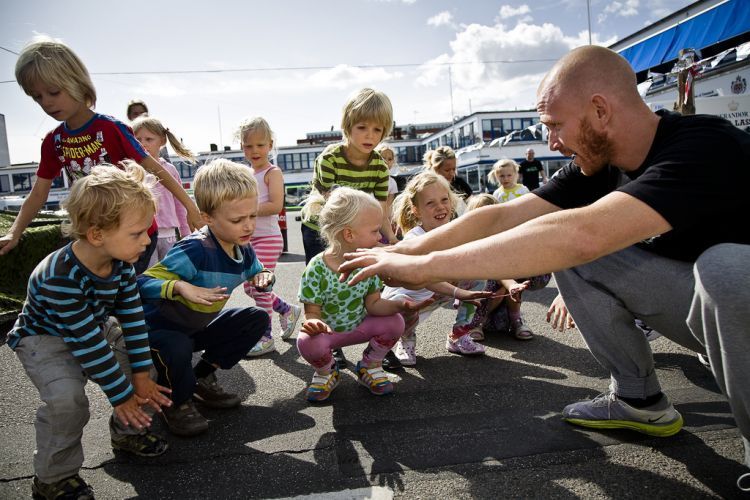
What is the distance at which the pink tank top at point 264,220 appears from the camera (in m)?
3.84

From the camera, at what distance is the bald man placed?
1.52 m

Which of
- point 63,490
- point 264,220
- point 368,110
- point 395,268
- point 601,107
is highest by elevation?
point 368,110

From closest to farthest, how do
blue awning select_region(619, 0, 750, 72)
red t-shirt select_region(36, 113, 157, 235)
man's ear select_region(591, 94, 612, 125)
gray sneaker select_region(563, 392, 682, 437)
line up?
man's ear select_region(591, 94, 612, 125) < gray sneaker select_region(563, 392, 682, 437) < red t-shirt select_region(36, 113, 157, 235) < blue awning select_region(619, 0, 750, 72)

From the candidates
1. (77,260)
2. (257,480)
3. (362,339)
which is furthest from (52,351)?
(362,339)

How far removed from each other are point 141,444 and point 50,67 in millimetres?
1908

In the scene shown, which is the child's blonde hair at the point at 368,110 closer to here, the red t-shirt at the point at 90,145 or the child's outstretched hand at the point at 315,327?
the red t-shirt at the point at 90,145

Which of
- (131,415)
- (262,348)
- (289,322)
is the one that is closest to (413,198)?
(289,322)

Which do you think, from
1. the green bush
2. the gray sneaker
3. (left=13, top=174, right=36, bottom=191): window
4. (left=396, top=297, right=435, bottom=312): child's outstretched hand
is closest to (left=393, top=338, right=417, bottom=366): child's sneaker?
(left=396, top=297, right=435, bottom=312): child's outstretched hand

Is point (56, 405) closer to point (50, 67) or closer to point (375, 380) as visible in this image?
point (375, 380)

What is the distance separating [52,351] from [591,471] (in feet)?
6.60

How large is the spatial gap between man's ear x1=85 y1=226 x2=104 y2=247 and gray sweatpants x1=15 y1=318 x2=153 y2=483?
1.29ft

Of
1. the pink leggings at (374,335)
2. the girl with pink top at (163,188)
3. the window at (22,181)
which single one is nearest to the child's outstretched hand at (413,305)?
the pink leggings at (374,335)

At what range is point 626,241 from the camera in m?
1.53

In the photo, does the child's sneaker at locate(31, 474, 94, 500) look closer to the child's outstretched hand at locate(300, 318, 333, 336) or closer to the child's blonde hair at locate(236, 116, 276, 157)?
the child's outstretched hand at locate(300, 318, 333, 336)
